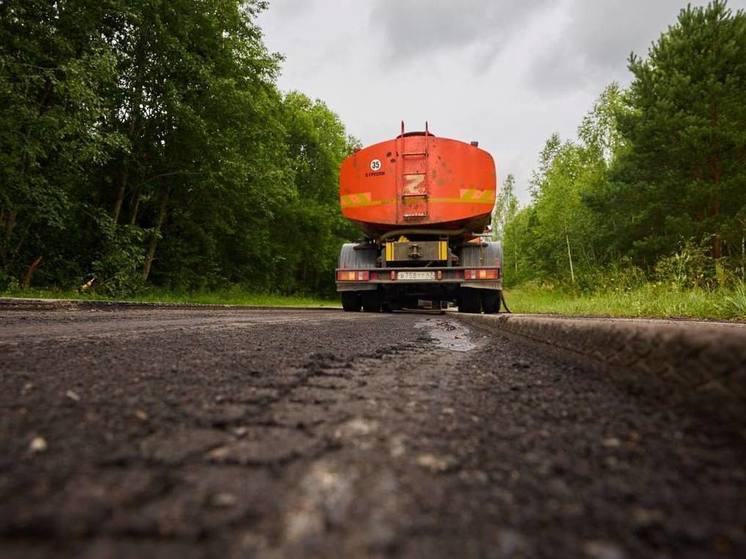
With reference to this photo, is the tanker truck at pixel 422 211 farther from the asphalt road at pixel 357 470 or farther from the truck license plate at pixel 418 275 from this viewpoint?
the asphalt road at pixel 357 470

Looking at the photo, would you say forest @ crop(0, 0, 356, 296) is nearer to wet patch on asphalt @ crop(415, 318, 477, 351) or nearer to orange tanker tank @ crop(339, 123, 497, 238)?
orange tanker tank @ crop(339, 123, 497, 238)

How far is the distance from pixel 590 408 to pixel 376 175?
24.4 ft

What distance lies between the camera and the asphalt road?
0.43 m

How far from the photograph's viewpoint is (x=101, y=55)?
27.5ft

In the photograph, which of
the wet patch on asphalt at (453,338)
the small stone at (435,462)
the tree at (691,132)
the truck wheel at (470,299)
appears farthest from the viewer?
the tree at (691,132)

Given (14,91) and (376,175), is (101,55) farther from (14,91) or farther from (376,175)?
(376,175)

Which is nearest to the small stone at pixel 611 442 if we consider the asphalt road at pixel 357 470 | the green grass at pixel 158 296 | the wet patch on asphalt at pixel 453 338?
the asphalt road at pixel 357 470

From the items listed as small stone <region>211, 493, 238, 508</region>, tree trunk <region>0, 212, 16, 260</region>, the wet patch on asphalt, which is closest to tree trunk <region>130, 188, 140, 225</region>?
tree trunk <region>0, 212, 16, 260</region>

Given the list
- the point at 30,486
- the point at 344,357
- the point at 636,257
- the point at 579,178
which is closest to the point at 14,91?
the point at 344,357

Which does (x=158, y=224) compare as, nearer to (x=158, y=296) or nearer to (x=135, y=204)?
(x=135, y=204)

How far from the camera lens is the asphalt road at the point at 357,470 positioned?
435mm

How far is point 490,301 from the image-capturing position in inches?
313

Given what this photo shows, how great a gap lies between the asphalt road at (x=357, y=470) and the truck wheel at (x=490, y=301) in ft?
22.3

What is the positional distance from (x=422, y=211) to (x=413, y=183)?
21.4 inches
